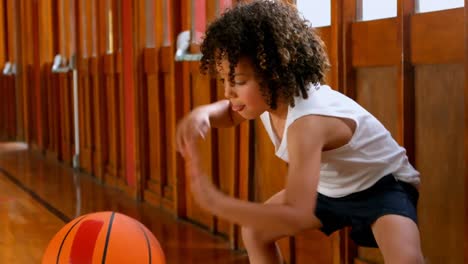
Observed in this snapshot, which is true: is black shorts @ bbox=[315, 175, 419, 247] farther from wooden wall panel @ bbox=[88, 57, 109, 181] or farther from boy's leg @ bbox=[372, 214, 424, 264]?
wooden wall panel @ bbox=[88, 57, 109, 181]

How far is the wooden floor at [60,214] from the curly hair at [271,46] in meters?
1.27

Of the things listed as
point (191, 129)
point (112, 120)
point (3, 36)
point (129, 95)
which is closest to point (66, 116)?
point (112, 120)

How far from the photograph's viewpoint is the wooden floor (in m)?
2.80

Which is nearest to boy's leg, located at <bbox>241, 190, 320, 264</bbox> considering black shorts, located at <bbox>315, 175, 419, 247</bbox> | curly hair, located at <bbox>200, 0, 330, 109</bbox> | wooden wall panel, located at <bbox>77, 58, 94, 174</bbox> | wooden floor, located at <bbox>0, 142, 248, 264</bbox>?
black shorts, located at <bbox>315, 175, 419, 247</bbox>

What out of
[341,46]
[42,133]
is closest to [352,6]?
[341,46]

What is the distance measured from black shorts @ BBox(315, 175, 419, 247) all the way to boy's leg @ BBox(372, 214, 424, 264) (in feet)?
0.08

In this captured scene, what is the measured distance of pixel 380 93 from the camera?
211 centimetres

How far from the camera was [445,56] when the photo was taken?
181 cm

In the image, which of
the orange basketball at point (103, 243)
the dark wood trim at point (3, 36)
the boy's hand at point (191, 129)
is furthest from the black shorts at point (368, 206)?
the dark wood trim at point (3, 36)

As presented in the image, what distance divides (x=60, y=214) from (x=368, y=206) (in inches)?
91.2

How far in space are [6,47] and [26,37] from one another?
1.61 m

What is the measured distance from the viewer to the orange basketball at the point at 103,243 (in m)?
1.87

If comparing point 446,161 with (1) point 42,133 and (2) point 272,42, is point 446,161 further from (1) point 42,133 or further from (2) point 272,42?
(1) point 42,133

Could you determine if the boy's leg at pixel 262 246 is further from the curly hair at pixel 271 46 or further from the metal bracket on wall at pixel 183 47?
the metal bracket on wall at pixel 183 47
